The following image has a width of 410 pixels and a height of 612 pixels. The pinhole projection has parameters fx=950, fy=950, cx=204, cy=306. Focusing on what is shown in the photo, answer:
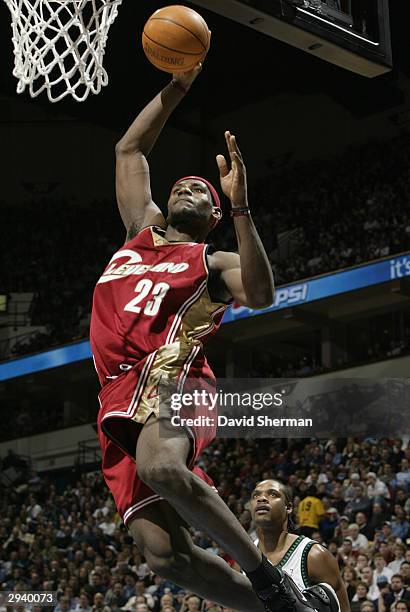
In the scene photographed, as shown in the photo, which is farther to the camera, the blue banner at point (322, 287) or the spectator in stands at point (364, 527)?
the blue banner at point (322, 287)

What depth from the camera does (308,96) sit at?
19281mm

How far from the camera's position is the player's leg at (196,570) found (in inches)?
136

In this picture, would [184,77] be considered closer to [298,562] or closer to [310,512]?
[298,562]

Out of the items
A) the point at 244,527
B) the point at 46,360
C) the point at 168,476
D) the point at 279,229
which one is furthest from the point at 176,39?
the point at 46,360

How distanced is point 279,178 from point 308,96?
6.30 feet

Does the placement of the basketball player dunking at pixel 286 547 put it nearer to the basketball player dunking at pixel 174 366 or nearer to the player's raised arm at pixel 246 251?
the basketball player dunking at pixel 174 366

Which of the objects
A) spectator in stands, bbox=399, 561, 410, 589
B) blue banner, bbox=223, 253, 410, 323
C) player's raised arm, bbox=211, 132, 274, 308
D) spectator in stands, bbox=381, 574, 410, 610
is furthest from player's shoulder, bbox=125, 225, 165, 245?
blue banner, bbox=223, 253, 410, 323

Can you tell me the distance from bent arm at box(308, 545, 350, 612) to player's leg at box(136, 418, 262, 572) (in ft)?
4.96

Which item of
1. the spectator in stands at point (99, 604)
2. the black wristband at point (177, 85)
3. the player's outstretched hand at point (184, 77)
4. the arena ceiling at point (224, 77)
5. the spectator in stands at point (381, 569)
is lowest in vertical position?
the spectator in stands at point (99, 604)

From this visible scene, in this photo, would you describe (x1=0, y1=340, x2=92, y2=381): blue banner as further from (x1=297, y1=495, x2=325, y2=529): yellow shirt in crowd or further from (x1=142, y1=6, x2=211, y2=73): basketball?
(x1=142, y1=6, x2=211, y2=73): basketball

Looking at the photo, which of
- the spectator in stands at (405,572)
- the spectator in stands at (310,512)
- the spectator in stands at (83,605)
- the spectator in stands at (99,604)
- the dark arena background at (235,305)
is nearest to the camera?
the spectator in stands at (405,572)

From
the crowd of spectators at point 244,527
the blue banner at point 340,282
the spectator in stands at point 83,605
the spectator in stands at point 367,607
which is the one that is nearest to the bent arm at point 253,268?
the crowd of spectators at point 244,527

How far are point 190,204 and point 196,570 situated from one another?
1448mm

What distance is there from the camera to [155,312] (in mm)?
3637
